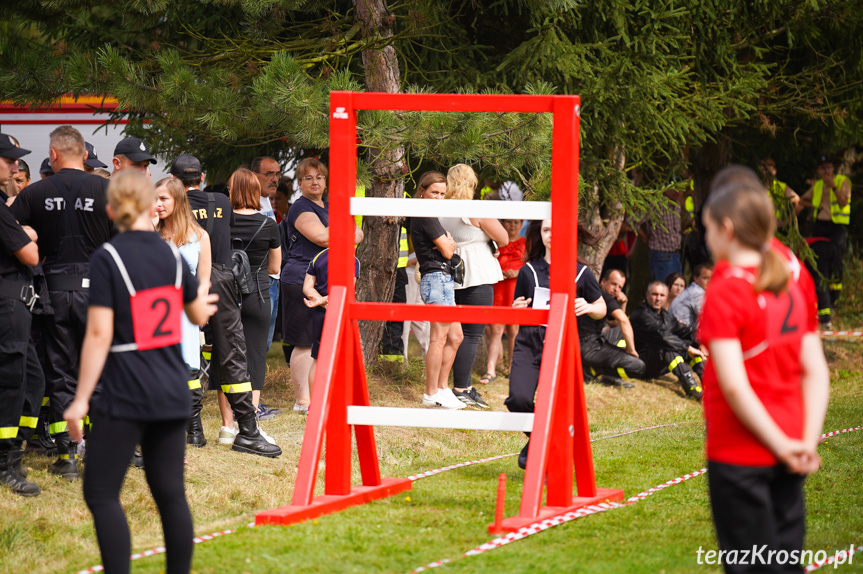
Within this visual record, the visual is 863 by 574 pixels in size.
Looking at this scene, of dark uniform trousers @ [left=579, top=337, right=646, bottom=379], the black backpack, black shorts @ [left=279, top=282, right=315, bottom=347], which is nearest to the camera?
the black backpack

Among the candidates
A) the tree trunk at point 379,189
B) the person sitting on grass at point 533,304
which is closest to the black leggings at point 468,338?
the tree trunk at point 379,189

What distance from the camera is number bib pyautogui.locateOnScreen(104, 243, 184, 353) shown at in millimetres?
3572

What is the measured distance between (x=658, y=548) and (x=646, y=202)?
5609 mm

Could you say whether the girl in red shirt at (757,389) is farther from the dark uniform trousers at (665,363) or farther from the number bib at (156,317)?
the dark uniform trousers at (665,363)

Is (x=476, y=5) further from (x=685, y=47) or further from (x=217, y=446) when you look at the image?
(x=217, y=446)

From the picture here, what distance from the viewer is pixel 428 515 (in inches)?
196

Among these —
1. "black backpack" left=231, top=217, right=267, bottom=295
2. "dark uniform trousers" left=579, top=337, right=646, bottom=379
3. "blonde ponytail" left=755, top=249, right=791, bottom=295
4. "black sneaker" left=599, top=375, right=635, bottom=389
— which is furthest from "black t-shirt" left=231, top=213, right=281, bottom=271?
"blonde ponytail" left=755, top=249, right=791, bottom=295

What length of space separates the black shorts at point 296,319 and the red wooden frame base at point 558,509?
294 cm

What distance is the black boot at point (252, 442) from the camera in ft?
22.0

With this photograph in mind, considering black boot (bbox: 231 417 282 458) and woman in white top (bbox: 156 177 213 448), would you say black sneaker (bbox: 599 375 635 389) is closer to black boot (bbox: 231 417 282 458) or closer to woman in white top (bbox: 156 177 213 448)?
black boot (bbox: 231 417 282 458)

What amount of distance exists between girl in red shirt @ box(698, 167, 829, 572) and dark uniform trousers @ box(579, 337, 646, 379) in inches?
270

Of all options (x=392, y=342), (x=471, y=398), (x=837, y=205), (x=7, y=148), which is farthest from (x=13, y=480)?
(x=837, y=205)

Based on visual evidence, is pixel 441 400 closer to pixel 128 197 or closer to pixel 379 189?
pixel 379 189

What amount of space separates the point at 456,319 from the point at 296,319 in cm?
285
